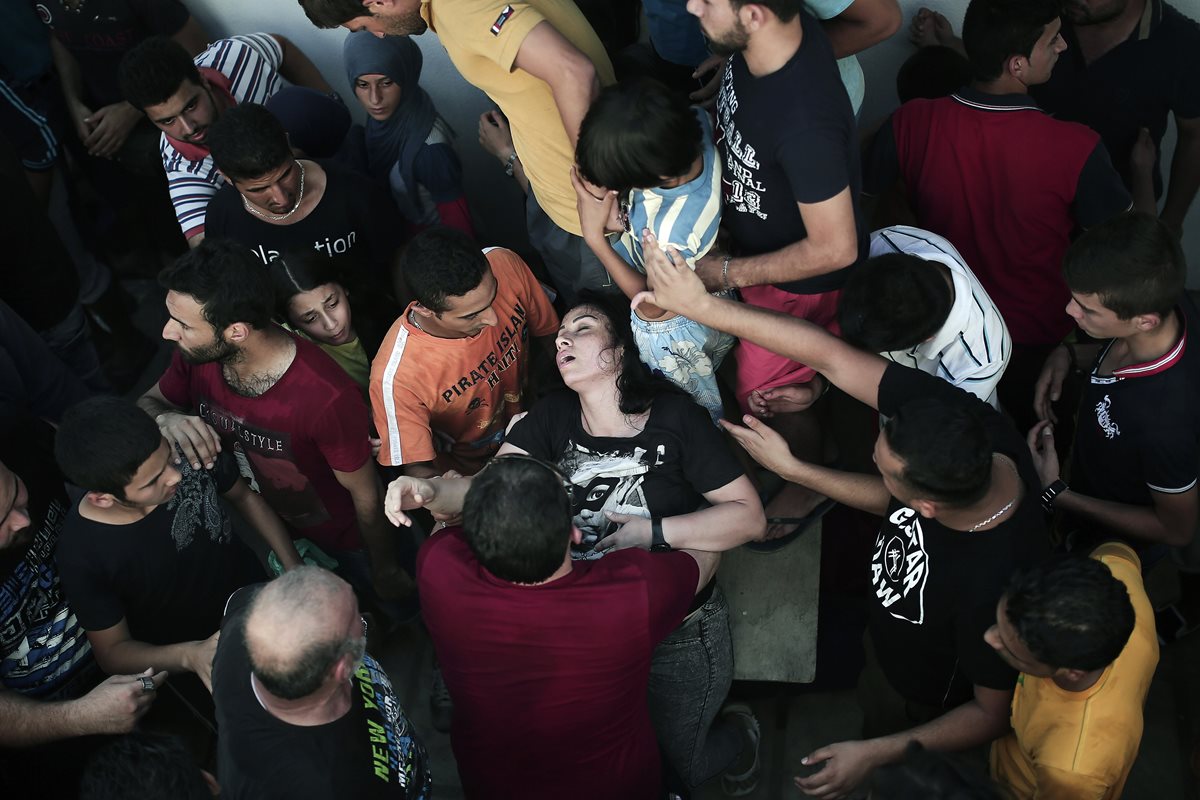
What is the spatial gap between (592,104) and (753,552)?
1.73 m

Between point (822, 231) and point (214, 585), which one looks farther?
point (214, 585)

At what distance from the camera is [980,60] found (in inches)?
113

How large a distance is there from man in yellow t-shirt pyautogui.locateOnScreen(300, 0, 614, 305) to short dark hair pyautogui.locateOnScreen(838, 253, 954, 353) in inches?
35.3

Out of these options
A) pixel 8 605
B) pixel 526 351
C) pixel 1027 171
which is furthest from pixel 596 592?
pixel 1027 171

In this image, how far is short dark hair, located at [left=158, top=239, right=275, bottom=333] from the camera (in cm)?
277

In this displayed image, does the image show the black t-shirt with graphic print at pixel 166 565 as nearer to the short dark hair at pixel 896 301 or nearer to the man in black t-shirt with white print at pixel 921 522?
the man in black t-shirt with white print at pixel 921 522

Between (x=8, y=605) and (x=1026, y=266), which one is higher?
(x=1026, y=266)

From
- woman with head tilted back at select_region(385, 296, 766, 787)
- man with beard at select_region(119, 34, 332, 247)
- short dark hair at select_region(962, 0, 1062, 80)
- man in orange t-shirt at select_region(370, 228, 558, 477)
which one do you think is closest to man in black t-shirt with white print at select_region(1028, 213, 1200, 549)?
short dark hair at select_region(962, 0, 1062, 80)

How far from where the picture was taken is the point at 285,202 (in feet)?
11.0

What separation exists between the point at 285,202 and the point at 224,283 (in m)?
0.68

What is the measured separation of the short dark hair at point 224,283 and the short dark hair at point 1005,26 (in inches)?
89.4

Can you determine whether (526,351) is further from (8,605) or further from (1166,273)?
(1166,273)

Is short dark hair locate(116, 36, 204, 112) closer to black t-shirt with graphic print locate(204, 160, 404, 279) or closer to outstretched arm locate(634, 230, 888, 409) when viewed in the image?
black t-shirt with graphic print locate(204, 160, 404, 279)

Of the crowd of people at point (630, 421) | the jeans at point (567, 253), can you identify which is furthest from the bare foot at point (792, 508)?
the jeans at point (567, 253)
